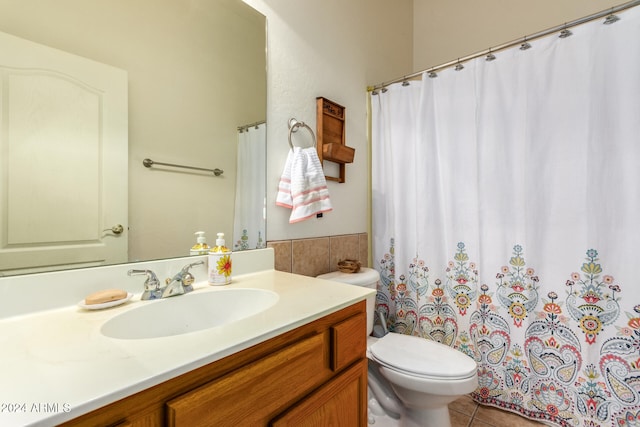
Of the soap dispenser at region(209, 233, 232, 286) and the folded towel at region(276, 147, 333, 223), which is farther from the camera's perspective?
the folded towel at region(276, 147, 333, 223)

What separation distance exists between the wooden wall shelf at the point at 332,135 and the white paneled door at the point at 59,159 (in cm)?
87

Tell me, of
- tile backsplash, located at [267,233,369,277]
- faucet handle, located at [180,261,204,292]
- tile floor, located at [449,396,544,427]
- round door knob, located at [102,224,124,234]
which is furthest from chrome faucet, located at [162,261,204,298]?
tile floor, located at [449,396,544,427]

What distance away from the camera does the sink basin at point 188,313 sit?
73cm

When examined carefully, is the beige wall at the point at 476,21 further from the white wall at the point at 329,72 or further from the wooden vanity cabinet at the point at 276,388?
the wooden vanity cabinet at the point at 276,388

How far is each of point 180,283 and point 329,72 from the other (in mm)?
1315

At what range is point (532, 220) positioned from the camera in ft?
4.46

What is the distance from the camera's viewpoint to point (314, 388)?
2.35 ft

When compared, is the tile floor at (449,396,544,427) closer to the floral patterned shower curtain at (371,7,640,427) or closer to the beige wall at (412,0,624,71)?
the floral patterned shower curtain at (371,7,640,427)

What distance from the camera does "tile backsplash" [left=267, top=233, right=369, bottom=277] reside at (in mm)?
1336

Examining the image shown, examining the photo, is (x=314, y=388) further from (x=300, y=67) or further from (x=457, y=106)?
(x=457, y=106)

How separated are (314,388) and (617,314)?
51.8 inches

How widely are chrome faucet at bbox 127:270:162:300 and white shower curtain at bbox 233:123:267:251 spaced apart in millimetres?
334

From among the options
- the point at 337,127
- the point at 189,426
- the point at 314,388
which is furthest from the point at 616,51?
the point at 189,426

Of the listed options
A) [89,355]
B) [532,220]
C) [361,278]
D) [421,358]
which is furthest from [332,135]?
[89,355]
